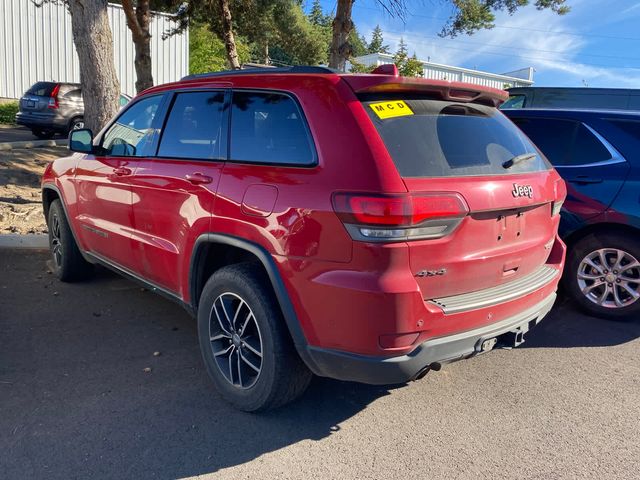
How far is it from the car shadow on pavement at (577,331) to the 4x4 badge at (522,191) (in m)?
1.63

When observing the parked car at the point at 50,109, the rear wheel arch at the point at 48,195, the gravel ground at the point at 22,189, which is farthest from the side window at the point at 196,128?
the parked car at the point at 50,109

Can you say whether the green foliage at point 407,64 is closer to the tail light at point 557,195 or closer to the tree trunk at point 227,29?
the tree trunk at point 227,29

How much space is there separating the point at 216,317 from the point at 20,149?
37.6ft

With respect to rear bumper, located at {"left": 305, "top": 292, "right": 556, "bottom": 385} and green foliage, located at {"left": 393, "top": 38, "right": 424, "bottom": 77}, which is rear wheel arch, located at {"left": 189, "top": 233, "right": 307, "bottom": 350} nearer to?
rear bumper, located at {"left": 305, "top": 292, "right": 556, "bottom": 385}

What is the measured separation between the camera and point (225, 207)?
3121 mm

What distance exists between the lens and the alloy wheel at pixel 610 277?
464cm

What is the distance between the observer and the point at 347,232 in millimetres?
2545

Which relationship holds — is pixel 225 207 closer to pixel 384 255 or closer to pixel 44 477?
pixel 384 255

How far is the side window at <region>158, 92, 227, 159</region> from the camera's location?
346 centimetres

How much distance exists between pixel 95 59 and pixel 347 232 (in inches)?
262

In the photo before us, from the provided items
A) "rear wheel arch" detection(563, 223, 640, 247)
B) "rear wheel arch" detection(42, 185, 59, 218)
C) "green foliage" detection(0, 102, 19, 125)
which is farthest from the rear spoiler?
"green foliage" detection(0, 102, 19, 125)

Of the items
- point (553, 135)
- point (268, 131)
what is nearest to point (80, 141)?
point (268, 131)

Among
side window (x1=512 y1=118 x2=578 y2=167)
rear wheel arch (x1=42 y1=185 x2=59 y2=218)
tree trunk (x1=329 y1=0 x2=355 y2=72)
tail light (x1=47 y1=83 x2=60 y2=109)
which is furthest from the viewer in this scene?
tail light (x1=47 y1=83 x2=60 y2=109)

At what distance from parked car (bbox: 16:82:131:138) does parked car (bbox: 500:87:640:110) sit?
10806mm
